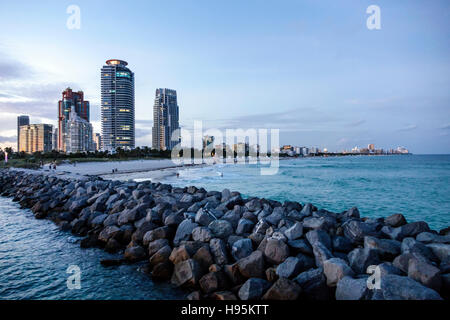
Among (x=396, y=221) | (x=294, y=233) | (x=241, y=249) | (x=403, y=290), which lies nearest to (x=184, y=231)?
(x=241, y=249)

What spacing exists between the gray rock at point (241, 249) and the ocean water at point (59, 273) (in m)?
1.29

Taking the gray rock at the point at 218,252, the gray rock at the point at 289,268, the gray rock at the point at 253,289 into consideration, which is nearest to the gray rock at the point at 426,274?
the gray rock at the point at 289,268

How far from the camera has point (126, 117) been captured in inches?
6845

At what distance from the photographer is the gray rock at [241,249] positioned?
5477mm

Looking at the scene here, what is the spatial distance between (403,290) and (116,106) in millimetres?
188923

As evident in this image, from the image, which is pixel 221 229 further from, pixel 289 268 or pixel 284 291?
pixel 284 291

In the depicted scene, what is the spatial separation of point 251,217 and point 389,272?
410 centimetres

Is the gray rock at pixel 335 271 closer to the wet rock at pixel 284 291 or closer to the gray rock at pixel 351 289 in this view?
the gray rock at pixel 351 289

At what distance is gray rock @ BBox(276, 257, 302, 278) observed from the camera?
15.0 feet

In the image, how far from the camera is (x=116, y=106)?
174 metres

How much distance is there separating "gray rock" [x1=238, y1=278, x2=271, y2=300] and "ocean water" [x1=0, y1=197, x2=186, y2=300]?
1302mm

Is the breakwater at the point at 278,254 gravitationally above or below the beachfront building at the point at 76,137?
below

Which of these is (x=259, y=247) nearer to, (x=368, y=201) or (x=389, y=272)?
(x=389, y=272)
